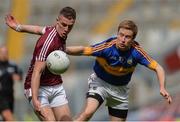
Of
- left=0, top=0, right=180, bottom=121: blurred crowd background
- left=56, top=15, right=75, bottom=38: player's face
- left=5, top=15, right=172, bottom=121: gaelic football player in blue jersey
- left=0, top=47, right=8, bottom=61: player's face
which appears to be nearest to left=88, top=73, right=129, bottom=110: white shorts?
left=5, top=15, right=172, bottom=121: gaelic football player in blue jersey

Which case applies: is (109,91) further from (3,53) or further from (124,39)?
(3,53)

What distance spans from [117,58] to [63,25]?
104 cm

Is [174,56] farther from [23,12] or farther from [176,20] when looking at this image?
[23,12]

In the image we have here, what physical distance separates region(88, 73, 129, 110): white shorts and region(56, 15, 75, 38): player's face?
1.25m

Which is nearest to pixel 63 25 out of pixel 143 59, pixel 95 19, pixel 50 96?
pixel 50 96

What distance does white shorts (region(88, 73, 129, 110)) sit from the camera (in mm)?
8320

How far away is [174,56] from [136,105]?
154 centimetres

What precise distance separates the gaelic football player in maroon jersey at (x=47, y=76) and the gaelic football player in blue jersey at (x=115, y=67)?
0.33 m

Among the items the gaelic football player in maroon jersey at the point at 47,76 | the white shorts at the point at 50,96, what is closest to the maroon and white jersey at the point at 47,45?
the gaelic football player in maroon jersey at the point at 47,76

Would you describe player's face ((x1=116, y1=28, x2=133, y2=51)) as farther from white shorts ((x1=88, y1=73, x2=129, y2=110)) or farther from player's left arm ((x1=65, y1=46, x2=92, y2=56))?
white shorts ((x1=88, y1=73, x2=129, y2=110))

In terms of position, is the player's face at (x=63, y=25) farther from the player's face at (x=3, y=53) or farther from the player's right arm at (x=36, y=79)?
the player's face at (x=3, y=53)

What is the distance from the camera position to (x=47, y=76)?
7.55m

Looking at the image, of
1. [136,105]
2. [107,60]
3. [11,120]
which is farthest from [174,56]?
[107,60]

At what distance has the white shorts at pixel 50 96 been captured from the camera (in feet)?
24.8
